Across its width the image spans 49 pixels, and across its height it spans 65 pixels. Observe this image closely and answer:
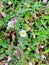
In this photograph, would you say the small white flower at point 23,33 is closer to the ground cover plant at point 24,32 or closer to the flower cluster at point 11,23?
the ground cover plant at point 24,32

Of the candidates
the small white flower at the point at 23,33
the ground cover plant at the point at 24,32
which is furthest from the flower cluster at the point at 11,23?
the small white flower at the point at 23,33

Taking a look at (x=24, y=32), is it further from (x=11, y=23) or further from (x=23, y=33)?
(x=11, y=23)

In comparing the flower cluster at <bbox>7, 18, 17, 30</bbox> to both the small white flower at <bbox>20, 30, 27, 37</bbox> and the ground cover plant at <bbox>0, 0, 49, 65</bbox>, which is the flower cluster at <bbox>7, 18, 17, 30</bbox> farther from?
the small white flower at <bbox>20, 30, 27, 37</bbox>

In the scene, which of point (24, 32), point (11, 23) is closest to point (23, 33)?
point (24, 32)

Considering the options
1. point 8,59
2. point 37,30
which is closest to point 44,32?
point 37,30

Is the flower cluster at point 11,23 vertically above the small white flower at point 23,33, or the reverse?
the flower cluster at point 11,23

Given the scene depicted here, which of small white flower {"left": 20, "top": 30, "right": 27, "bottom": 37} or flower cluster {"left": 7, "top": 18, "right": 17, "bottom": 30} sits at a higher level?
flower cluster {"left": 7, "top": 18, "right": 17, "bottom": 30}

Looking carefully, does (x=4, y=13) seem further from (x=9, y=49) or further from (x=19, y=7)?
(x=9, y=49)

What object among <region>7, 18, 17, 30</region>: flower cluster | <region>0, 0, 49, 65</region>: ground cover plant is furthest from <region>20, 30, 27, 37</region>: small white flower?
<region>7, 18, 17, 30</region>: flower cluster
